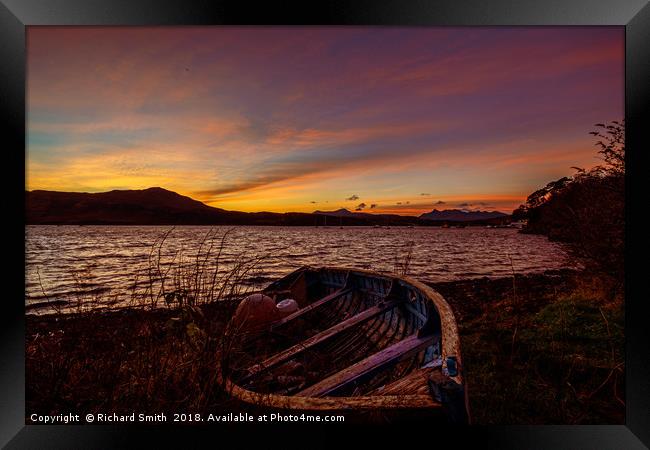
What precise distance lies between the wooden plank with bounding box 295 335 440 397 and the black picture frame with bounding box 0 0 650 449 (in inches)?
26.1

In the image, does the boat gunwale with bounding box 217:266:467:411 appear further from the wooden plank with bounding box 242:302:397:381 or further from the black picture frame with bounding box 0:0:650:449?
the black picture frame with bounding box 0:0:650:449

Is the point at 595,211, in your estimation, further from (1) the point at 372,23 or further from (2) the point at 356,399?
(2) the point at 356,399

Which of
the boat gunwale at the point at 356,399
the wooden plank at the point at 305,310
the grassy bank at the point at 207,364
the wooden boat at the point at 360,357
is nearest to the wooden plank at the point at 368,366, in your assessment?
the wooden boat at the point at 360,357

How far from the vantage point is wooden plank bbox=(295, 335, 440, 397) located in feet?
8.50

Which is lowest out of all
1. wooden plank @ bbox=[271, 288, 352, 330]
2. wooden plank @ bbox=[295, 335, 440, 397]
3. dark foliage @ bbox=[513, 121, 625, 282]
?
wooden plank @ bbox=[271, 288, 352, 330]

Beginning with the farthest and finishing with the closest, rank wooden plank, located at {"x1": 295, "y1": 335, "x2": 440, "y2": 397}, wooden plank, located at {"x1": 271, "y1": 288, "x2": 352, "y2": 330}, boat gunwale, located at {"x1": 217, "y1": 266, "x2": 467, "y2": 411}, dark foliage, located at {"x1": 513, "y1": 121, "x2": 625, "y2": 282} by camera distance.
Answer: wooden plank, located at {"x1": 271, "y1": 288, "x2": 352, "y2": 330}
dark foliage, located at {"x1": 513, "y1": 121, "x2": 625, "y2": 282}
wooden plank, located at {"x1": 295, "y1": 335, "x2": 440, "y2": 397}
boat gunwale, located at {"x1": 217, "y1": 266, "x2": 467, "y2": 411}

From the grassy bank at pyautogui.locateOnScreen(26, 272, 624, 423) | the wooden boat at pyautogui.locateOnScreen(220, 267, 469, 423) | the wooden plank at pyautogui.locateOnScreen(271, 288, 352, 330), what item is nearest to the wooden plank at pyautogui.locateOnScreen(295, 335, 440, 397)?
the wooden boat at pyautogui.locateOnScreen(220, 267, 469, 423)

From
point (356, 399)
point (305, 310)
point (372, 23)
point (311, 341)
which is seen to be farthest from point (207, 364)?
point (305, 310)

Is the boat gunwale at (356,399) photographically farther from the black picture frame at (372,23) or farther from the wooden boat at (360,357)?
the black picture frame at (372,23)

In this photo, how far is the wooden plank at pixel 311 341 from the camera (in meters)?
2.80

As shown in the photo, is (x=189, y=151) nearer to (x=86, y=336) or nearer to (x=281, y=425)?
(x=86, y=336)

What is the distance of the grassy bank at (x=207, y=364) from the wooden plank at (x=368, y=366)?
0.60 meters
